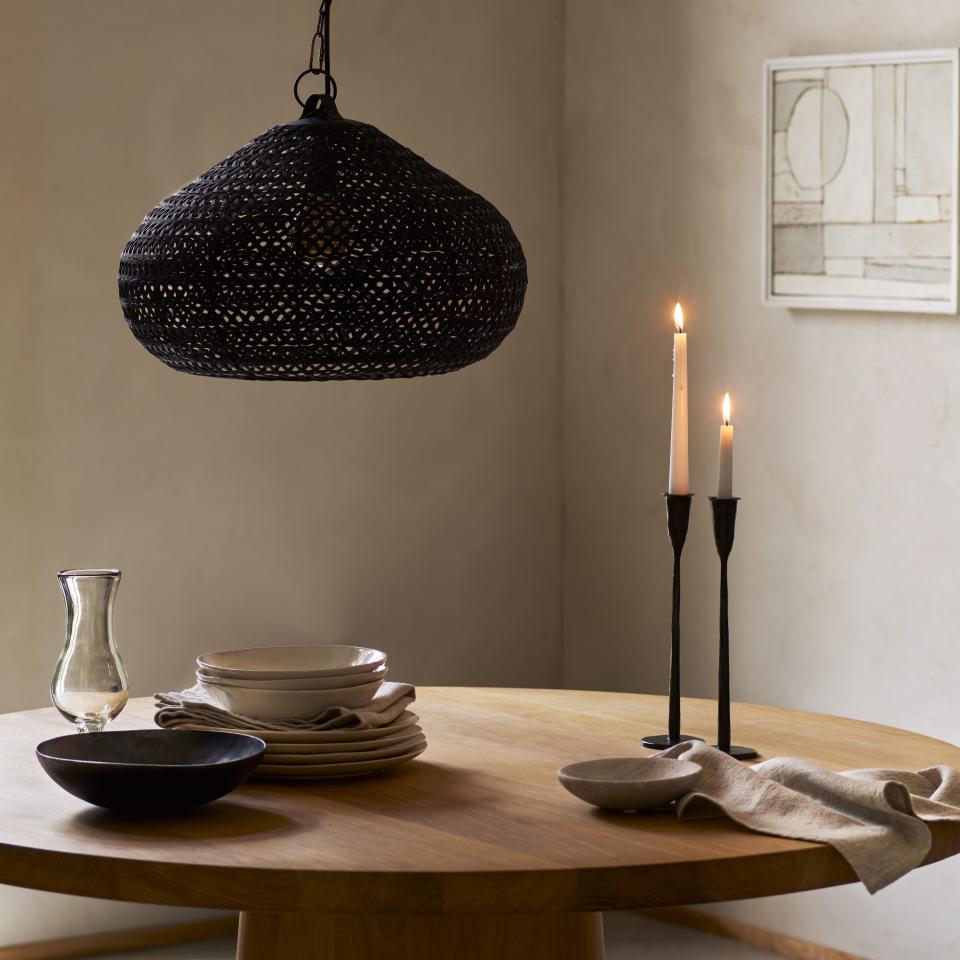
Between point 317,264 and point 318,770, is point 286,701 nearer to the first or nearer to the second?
point 318,770

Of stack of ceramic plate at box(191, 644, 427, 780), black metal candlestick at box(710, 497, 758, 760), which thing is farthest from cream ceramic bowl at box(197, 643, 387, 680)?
black metal candlestick at box(710, 497, 758, 760)

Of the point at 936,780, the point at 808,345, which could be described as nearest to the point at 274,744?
the point at 936,780

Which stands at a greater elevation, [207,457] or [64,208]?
[64,208]

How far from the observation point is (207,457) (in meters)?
3.53

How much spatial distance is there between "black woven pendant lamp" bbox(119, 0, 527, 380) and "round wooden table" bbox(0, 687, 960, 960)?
497 millimetres

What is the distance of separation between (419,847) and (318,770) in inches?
12.4

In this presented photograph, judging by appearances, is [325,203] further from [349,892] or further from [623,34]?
[623,34]

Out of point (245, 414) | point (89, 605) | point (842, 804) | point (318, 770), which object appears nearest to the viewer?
point (842, 804)

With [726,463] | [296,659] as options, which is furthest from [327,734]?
[726,463]

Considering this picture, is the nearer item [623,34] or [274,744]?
[274,744]

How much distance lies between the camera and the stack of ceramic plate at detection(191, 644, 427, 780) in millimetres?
1852

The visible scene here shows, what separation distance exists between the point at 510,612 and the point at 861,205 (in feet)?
4.43

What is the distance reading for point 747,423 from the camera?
143 inches

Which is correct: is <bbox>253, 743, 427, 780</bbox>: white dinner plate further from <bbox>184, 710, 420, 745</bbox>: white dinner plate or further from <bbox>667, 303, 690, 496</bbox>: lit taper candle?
<bbox>667, 303, 690, 496</bbox>: lit taper candle
